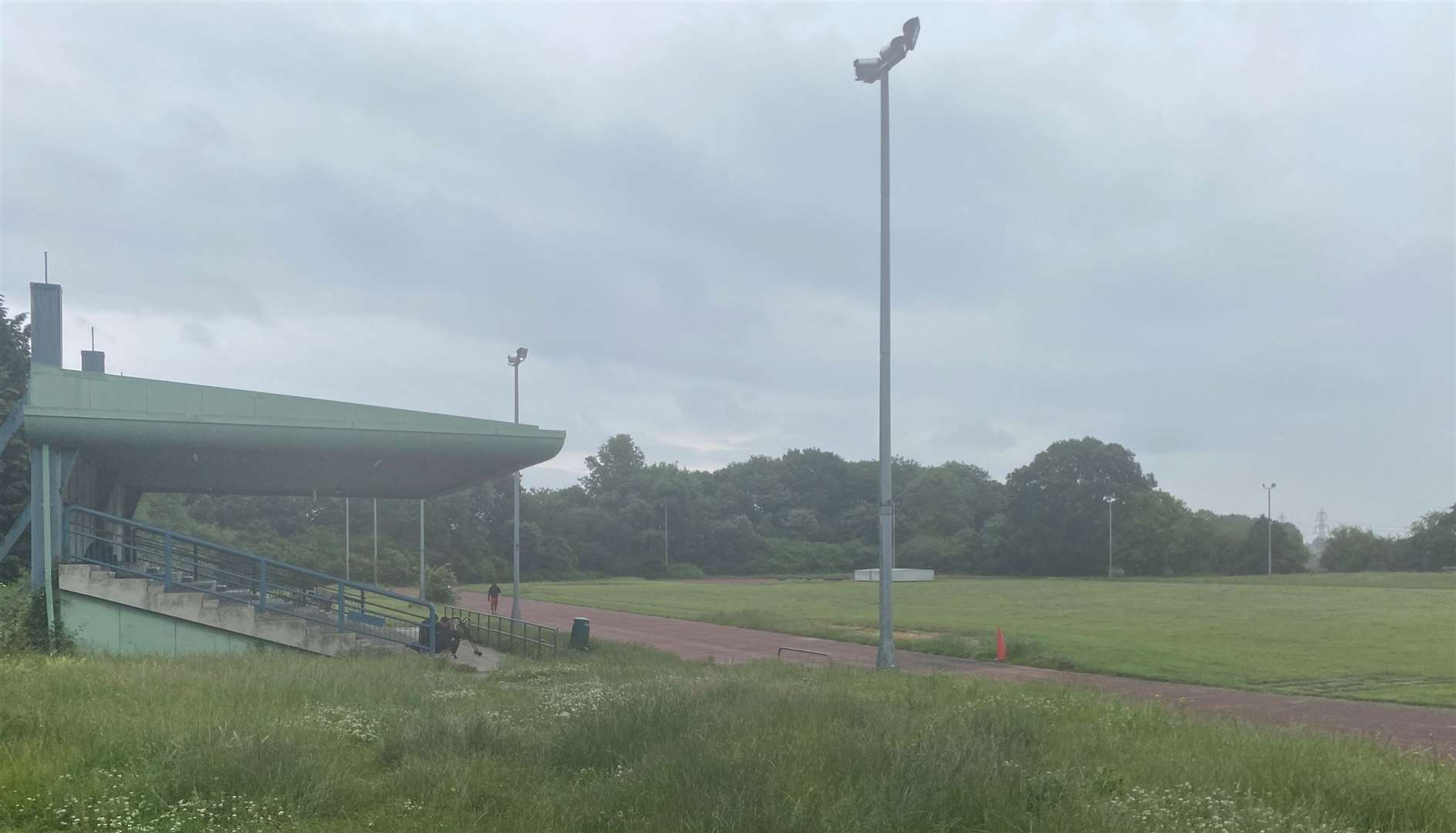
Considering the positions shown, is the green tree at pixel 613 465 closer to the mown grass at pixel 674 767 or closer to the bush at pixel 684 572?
the bush at pixel 684 572

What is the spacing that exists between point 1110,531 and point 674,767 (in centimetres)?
11296

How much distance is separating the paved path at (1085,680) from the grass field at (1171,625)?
106 centimetres

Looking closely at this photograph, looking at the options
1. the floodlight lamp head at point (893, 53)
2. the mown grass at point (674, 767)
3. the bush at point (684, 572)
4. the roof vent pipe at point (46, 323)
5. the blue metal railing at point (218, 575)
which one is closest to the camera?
the mown grass at point (674, 767)

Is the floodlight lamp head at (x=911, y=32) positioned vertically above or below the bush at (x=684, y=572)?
above

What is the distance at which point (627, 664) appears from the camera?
68.4 ft

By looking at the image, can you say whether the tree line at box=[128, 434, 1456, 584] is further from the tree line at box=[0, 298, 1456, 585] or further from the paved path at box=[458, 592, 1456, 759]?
the paved path at box=[458, 592, 1456, 759]

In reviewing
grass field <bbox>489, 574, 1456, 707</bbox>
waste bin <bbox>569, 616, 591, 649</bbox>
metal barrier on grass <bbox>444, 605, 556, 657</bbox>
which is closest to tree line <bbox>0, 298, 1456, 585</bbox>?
grass field <bbox>489, 574, 1456, 707</bbox>

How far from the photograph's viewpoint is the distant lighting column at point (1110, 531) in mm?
111250

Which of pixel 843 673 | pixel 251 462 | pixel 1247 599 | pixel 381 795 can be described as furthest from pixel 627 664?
pixel 1247 599

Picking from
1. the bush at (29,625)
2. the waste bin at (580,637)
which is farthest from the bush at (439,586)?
the bush at (29,625)

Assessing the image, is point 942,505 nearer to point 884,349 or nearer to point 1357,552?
point 1357,552

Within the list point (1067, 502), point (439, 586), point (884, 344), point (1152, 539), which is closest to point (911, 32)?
point (884, 344)

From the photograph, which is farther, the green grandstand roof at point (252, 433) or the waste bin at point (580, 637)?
the waste bin at point (580, 637)

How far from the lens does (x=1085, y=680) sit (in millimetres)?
22172
